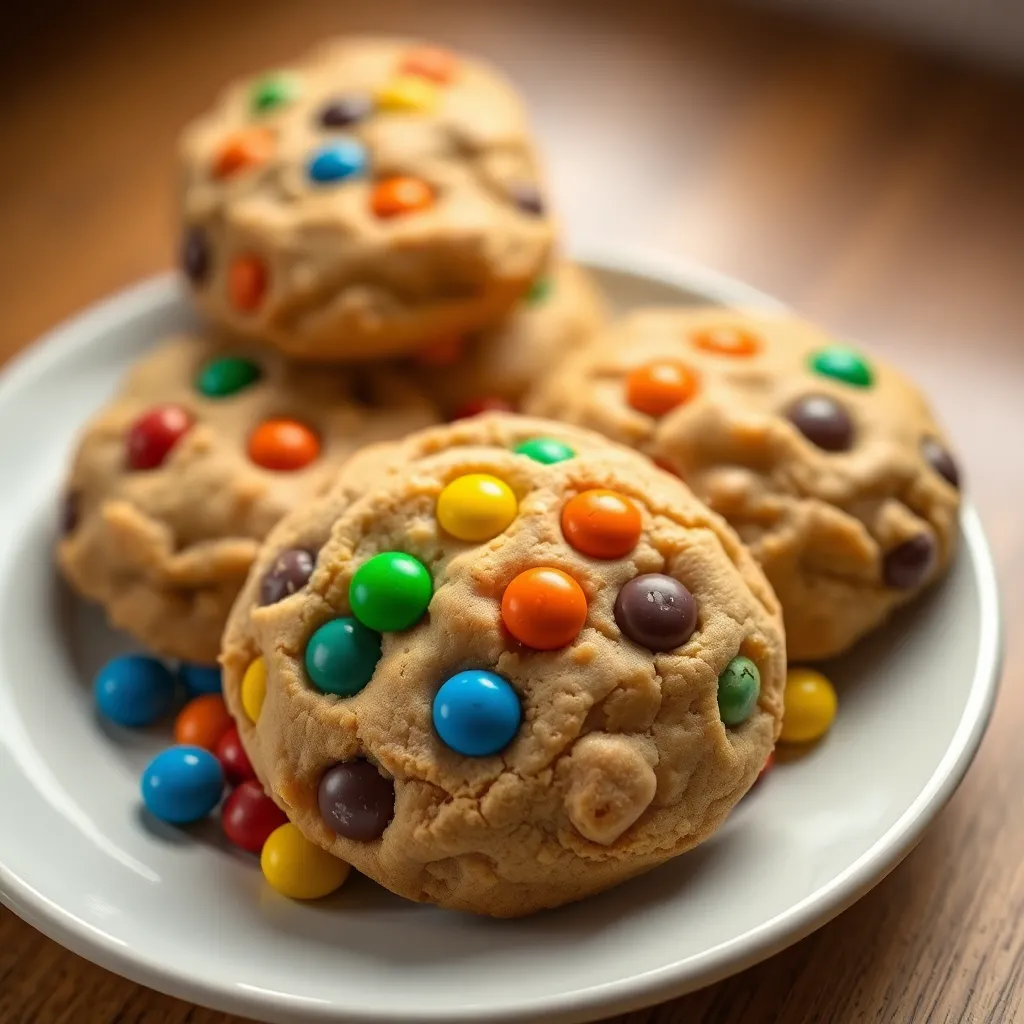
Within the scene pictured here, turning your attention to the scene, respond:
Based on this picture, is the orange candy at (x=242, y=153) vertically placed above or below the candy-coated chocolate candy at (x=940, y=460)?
above

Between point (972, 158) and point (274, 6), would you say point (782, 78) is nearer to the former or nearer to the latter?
point (972, 158)

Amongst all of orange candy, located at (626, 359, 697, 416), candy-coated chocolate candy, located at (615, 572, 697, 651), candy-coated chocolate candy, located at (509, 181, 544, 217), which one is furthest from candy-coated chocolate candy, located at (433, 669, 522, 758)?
candy-coated chocolate candy, located at (509, 181, 544, 217)

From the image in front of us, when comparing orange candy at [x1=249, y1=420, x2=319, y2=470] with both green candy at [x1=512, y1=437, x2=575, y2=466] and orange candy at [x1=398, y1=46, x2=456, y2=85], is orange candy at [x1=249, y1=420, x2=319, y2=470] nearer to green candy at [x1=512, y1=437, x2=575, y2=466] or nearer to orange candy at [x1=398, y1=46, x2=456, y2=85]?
green candy at [x1=512, y1=437, x2=575, y2=466]

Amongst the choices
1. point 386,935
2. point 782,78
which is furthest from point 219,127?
point 782,78

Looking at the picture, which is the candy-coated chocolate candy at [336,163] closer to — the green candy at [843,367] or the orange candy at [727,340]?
the orange candy at [727,340]

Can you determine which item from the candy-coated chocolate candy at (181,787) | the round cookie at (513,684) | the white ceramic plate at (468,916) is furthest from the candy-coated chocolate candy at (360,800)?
the candy-coated chocolate candy at (181,787)
